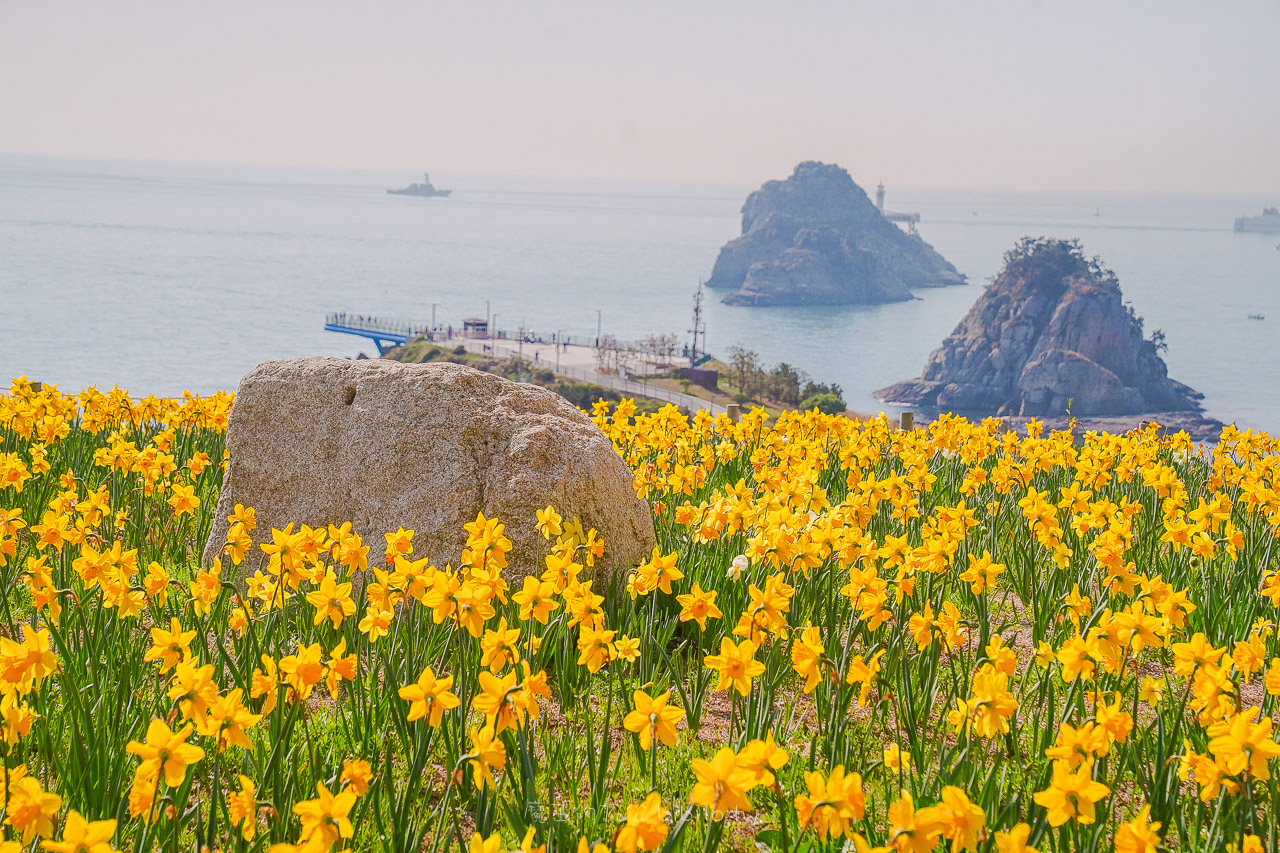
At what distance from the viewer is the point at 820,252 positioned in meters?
166

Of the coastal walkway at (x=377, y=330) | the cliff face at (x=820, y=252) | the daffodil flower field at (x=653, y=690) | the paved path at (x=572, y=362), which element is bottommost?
the paved path at (x=572, y=362)

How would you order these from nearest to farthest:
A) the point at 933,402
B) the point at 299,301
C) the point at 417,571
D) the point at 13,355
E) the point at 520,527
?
the point at 417,571 → the point at 520,527 → the point at 13,355 → the point at 933,402 → the point at 299,301

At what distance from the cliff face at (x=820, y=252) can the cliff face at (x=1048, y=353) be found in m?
55.7

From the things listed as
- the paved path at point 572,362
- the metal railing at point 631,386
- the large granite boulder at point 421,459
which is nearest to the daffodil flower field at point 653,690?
the large granite boulder at point 421,459

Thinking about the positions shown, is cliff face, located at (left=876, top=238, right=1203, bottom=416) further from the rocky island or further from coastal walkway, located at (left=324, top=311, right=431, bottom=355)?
coastal walkway, located at (left=324, top=311, right=431, bottom=355)

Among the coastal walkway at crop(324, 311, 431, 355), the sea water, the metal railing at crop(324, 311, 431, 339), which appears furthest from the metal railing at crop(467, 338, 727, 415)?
the sea water

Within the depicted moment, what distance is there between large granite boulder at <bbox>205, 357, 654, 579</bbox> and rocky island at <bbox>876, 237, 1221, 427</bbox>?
99.5m

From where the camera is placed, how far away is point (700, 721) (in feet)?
10.7

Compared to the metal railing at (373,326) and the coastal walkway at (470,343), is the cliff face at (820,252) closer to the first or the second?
the coastal walkway at (470,343)

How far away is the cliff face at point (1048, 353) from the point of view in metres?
98.9

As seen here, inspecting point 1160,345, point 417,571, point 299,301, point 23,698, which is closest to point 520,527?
point 417,571

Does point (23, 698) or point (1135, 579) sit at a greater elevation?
point (1135, 579)

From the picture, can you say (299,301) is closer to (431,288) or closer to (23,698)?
(431,288)

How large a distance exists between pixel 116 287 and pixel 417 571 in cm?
14443
